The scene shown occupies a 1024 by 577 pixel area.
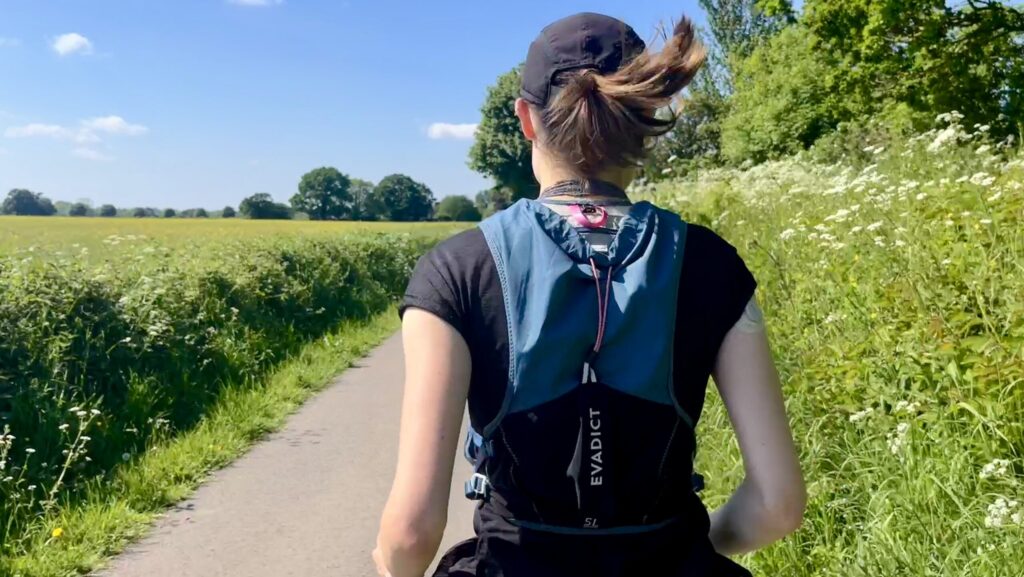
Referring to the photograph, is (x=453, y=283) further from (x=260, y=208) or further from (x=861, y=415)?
(x=260, y=208)

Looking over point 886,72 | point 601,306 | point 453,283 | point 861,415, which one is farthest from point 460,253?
point 886,72

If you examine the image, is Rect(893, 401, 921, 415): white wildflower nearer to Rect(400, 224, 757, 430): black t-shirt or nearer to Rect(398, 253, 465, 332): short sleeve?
Rect(400, 224, 757, 430): black t-shirt

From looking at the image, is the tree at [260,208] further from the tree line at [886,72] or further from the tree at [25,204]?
the tree line at [886,72]

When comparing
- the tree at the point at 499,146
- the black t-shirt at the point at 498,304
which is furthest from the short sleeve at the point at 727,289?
the tree at the point at 499,146

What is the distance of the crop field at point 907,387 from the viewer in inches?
128

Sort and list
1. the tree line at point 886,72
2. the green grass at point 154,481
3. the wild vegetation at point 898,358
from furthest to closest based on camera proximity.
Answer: the tree line at point 886,72
the green grass at point 154,481
the wild vegetation at point 898,358

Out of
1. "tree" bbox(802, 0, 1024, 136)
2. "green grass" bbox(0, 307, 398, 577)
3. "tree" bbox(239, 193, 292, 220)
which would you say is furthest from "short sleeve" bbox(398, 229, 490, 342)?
"tree" bbox(239, 193, 292, 220)

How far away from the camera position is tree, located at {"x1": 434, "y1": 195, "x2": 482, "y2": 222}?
80188 millimetres

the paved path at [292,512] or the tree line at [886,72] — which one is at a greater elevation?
the tree line at [886,72]

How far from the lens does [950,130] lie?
6938 millimetres

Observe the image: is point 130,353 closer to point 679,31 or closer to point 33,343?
point 33,343

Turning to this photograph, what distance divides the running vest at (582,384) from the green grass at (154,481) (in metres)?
3.97

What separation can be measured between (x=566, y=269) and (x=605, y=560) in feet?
1.55

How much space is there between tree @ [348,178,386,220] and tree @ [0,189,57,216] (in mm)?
25114
